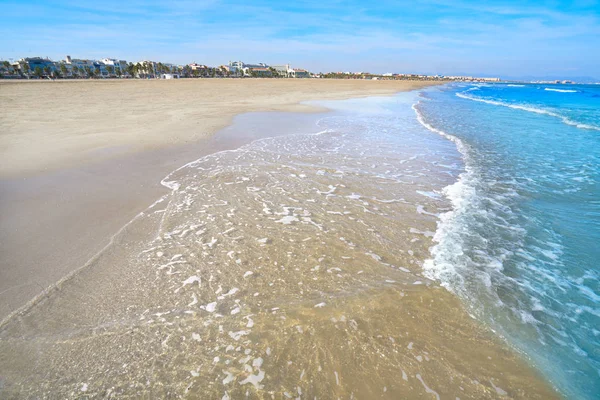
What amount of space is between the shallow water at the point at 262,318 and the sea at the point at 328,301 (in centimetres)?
2

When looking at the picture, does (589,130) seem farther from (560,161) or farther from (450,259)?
(450,259)

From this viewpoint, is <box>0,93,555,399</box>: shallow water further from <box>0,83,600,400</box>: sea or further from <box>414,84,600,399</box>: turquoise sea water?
<box>414,84,600,399</box>: turquoise sea water

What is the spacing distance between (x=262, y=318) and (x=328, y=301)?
891 millimetres

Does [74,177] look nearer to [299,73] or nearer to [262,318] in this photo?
[262,318]

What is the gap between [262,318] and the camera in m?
3.43

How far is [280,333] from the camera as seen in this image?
3234mm

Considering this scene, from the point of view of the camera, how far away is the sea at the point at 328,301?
279 cm

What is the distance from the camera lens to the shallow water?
275cm

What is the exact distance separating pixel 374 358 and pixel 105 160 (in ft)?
32.0

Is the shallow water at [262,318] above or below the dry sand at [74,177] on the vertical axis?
below

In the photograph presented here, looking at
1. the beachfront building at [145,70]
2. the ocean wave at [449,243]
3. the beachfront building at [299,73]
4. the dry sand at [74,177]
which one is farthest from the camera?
the beachfront building at [299,73]

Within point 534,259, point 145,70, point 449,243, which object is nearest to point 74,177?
point 449,243

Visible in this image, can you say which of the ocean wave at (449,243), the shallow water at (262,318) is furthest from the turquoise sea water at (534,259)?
the shallow water at (262,318)

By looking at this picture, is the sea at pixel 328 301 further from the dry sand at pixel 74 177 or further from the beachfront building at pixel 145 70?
the beachfront building at pixel 145 70
